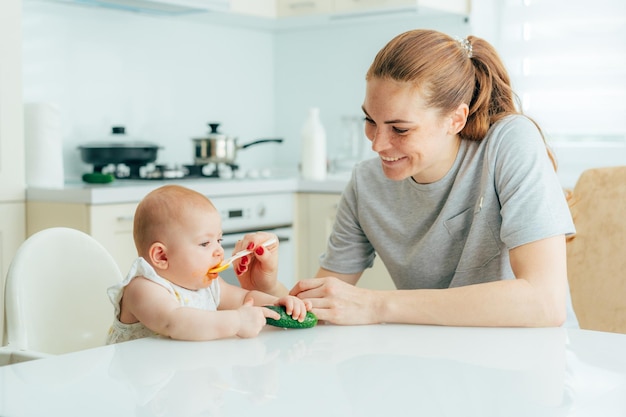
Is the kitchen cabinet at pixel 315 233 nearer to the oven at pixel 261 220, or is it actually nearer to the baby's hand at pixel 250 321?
the oven at pixel 261 220

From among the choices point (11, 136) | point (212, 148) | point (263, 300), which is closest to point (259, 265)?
point (263, 300)

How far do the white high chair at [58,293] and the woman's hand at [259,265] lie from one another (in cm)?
29

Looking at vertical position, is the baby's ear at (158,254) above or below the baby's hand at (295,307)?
above

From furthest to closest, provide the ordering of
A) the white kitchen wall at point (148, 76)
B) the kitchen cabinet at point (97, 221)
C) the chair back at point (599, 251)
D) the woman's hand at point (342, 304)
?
the white kitchen wall at point (148, 76) → the kitchen cabinet at point (97, 221) → the chair back at point (599, 251) → the woman's hand at point (342, 304)

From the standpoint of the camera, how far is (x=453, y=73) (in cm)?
173

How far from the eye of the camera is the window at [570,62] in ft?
11.8

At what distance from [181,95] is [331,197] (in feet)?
3.04

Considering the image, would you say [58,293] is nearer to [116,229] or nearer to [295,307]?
[295,307]

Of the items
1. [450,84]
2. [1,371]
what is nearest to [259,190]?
[450,84]

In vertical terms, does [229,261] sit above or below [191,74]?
below

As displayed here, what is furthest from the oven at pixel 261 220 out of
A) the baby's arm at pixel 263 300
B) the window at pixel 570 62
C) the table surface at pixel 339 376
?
the table surface at pixel 339 376

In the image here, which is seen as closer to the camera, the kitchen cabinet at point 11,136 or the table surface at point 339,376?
the table surface at point 339,376

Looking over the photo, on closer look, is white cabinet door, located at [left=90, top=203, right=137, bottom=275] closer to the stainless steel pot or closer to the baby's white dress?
the stainless steel pot

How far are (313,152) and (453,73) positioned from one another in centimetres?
203
